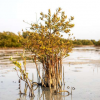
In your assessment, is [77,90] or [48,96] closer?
[48,96]

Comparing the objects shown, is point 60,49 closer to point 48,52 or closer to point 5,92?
point 48,52

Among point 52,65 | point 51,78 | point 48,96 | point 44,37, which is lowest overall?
point 48,96

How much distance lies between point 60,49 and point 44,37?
0.84m

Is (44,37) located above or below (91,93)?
above

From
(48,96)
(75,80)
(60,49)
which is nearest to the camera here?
(48,96)

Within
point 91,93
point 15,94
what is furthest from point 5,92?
point 91,93

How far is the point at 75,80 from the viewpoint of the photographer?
33.6 ft

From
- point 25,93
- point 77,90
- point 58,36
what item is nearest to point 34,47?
point 58,36

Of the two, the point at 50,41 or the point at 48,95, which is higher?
the point at 50,41

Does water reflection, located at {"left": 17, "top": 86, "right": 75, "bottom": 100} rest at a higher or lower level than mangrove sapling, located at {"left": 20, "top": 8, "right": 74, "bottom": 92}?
lower

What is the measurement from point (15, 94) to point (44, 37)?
8.23 ft

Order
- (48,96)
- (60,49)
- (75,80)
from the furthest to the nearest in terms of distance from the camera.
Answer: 1. (75,80)
2. (60,49)
3. (48,96)

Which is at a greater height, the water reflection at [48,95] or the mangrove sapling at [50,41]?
the mangrove sapling at [50,41]

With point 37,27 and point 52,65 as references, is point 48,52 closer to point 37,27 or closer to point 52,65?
point 52,65
